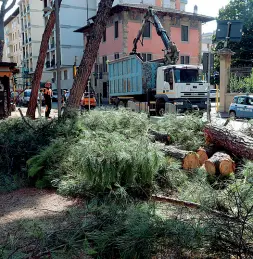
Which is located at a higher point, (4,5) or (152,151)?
(4,5)

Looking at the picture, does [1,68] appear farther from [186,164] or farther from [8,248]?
[8,248]

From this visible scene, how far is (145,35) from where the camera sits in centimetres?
3228

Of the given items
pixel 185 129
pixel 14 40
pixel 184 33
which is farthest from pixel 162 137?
pixel 14 40

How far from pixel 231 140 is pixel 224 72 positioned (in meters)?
14.9

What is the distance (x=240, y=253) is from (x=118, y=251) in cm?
105

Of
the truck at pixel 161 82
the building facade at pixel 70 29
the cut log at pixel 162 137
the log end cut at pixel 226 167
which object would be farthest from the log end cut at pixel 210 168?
the building facade at pixel 70 29

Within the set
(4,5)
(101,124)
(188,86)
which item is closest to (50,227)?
(101,124)

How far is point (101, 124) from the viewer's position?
6.68 metres

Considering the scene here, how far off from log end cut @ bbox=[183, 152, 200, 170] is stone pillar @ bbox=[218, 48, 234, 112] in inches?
592

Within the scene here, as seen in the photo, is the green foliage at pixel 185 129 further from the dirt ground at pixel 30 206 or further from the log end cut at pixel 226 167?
the dirt ground at pixel 30 206

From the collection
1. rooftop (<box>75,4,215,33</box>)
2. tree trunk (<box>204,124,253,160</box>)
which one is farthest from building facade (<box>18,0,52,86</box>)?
tree trunk (<box>204,124,253,160</box>)

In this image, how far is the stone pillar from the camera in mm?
19703

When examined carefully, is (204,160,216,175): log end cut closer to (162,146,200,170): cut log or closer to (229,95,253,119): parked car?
(162,146,200,170): cut log

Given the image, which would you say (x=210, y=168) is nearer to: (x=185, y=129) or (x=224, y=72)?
(x=185, y=129)
